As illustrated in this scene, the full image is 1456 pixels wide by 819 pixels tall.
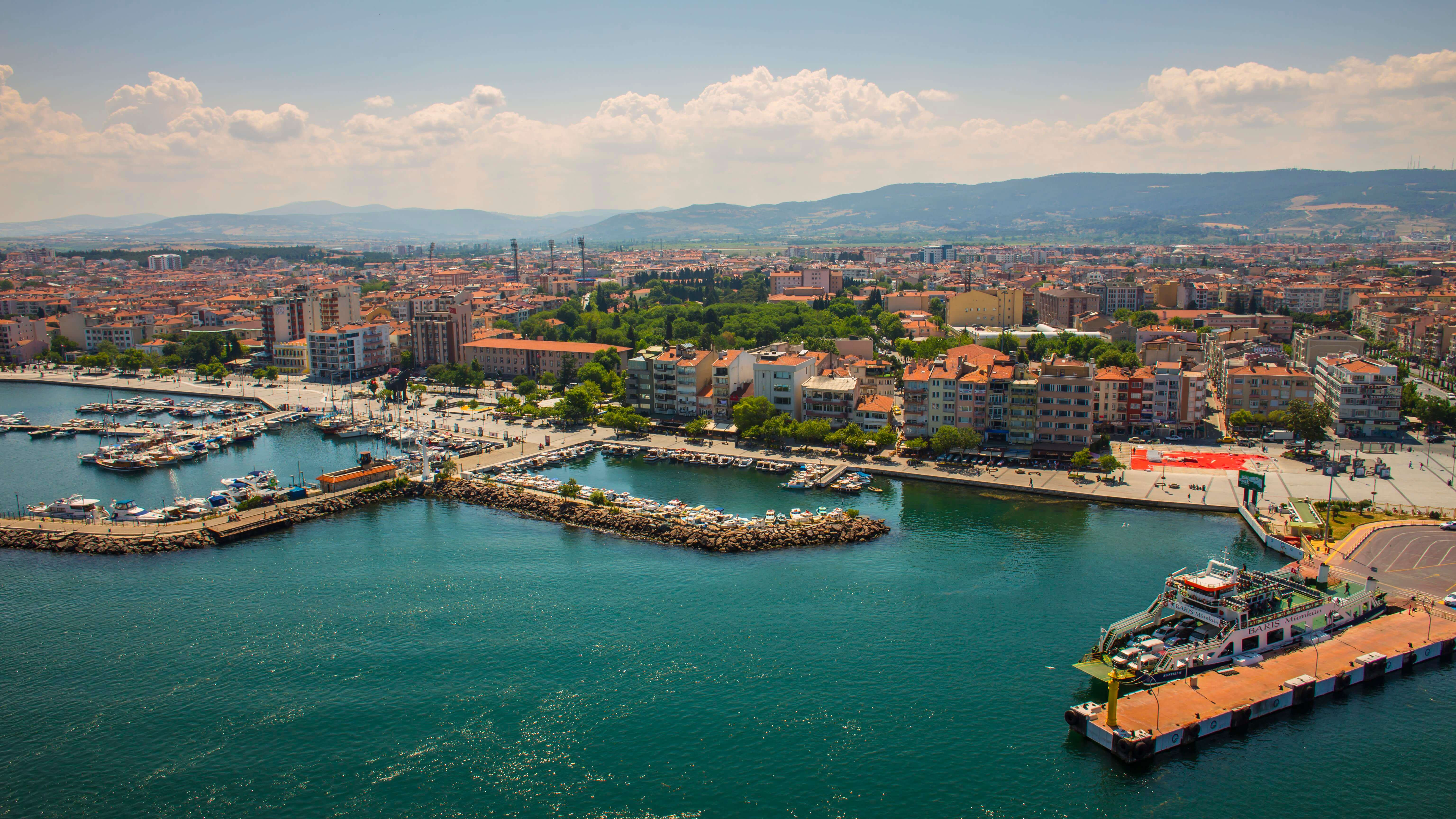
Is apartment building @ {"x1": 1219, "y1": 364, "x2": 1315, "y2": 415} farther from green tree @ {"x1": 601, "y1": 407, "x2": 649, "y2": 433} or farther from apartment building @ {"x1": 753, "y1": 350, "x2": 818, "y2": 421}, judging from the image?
green tree @ {"x1": 601, "y1": 407, "x2": 649, "y2": 433}

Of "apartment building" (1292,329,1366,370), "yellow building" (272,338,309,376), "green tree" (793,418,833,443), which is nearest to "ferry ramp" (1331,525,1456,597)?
"green tree" (793,418,833,443)

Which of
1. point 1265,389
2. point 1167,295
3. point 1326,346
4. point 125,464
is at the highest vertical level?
point 1167,295

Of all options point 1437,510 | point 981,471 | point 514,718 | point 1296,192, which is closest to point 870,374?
point 981,471

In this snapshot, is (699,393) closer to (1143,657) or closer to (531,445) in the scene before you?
(531,445)

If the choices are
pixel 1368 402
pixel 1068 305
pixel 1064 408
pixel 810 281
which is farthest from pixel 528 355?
pixel 810 281

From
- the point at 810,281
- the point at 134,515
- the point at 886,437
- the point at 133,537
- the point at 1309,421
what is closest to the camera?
the point at 133,537

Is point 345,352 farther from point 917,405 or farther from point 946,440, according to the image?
point 946,440

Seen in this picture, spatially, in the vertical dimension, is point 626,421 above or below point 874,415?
below
